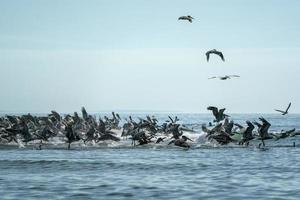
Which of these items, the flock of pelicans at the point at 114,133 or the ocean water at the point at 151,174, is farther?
the flock of pelicans at the point at 114,133

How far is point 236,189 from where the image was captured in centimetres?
2002

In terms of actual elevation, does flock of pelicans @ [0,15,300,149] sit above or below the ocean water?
above

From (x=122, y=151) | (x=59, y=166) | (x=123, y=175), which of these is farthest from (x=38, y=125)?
(x=123, y=175)

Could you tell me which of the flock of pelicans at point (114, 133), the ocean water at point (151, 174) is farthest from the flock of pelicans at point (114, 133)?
the ocean water at point (151, 174)

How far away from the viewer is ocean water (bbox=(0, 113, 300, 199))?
19344 millimetres

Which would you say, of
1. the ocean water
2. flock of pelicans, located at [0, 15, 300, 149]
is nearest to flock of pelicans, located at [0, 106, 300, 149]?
flock of pelicans, located at [0, 15, 300, 149]

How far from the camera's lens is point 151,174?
25234 mm

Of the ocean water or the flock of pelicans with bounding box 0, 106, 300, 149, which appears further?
the flock of pelicans with bounding box 0, 106, 300, 149

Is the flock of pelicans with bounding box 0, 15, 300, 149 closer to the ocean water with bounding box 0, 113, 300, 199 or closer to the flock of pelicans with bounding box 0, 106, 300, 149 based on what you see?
the flock of pelicans with bounding box 0, 106, 300, 149

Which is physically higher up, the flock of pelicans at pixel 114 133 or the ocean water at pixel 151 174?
the flock of pelicans at pixel 114 133

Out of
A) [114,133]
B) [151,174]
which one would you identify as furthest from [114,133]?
[151,174]

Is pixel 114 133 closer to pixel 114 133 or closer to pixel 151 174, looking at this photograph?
pixel 114 133

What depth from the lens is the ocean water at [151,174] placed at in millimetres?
19344

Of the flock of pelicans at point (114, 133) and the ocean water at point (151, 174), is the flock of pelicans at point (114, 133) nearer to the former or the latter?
the flock of pelicans at point (114, 133)
